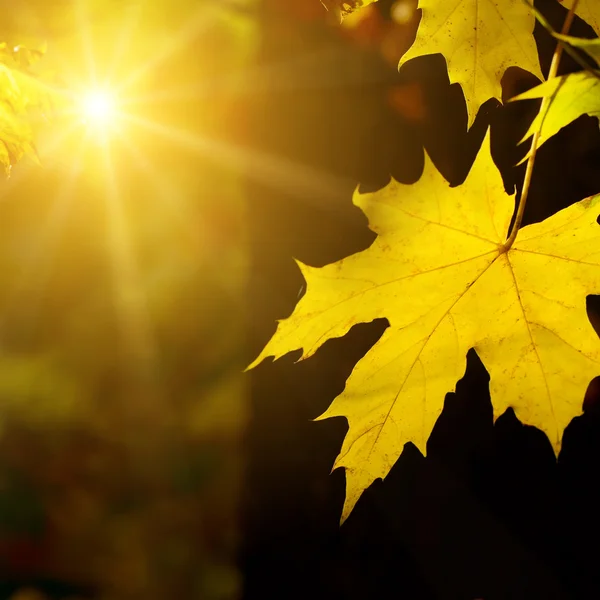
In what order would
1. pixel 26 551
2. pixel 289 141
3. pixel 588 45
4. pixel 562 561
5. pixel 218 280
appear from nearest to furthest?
pixel 588 45 → pixel 562 561 → pixel 289 141 → pixel 26 551 → pixel 218 280

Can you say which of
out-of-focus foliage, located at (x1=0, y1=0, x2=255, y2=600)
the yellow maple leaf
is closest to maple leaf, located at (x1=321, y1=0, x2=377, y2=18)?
the yellow maple leaf

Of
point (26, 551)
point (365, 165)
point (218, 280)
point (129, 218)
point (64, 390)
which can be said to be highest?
point (129, 218)

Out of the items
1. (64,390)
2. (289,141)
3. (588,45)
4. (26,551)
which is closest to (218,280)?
(64,390)

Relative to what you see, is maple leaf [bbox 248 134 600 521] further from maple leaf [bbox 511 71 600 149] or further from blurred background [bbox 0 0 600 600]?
blurred background [bbox 0 0 600 600]

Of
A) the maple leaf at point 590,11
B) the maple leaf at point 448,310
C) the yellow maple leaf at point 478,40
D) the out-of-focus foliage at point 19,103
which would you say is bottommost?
the maple leaf at point 448,310

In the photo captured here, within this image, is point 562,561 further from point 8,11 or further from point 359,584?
point 8,11

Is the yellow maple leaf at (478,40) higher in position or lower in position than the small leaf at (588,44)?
higher

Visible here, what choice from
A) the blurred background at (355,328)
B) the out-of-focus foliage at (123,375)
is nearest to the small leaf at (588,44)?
the blurred background at (355,328)

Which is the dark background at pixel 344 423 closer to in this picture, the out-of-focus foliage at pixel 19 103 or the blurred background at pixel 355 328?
the blurred background at pixel 355 328
